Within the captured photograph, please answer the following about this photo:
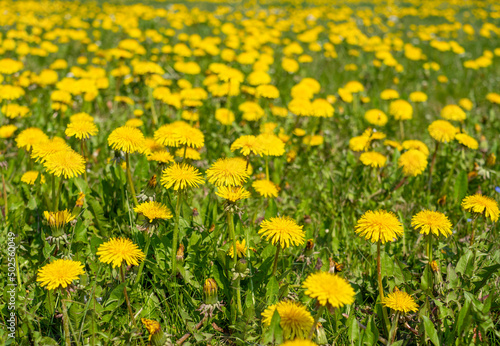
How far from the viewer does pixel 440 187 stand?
10.7 feet

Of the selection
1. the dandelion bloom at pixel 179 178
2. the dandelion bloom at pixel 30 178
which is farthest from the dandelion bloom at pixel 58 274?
the dandelion bloom at pixel 30 178

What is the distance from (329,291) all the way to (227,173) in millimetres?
701

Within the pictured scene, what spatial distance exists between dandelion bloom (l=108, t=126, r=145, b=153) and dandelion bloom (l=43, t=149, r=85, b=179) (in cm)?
19

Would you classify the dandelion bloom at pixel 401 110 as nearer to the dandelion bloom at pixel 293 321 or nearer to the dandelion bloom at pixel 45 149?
the dandelion bloom at pixel 293 321

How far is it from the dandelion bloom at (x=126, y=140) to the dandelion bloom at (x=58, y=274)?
60 cm

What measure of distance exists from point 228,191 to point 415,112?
13.5 ft

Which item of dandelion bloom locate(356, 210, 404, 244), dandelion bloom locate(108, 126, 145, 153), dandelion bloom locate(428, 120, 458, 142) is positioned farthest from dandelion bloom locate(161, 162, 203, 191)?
dandelion bloom locate(428, 120, 458, 142)

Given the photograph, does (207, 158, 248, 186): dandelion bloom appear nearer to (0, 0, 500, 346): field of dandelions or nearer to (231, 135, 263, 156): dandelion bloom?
(0, 0, 500, 346): field of dandelions

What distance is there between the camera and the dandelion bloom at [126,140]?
1.93 metres

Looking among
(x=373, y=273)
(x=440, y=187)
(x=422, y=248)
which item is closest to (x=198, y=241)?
(x=373, y=273)

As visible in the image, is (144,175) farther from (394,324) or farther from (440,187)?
(440,187)

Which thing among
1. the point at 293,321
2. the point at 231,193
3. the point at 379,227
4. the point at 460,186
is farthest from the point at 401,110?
the point at 293,321

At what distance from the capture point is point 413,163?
8.90ft

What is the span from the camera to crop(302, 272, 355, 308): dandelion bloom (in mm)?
1305
